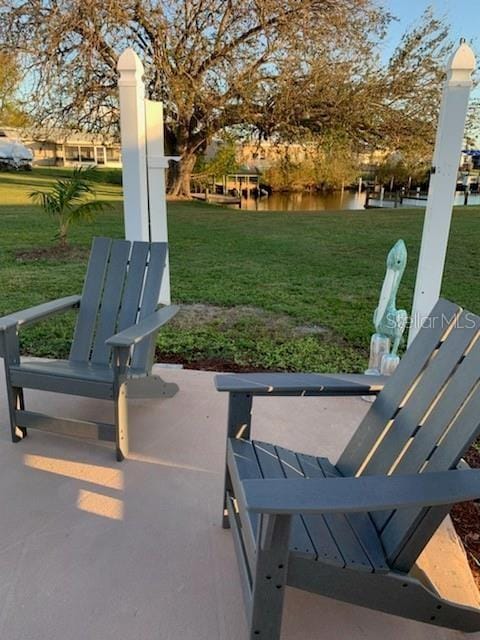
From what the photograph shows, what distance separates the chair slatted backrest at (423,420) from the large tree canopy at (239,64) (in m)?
9.97

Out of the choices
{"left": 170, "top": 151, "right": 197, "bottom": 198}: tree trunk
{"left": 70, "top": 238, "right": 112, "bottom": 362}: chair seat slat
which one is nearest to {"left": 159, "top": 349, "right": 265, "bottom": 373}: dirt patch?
{"left": 70, "top": 238, "right": 112, "bottom": 362}: chair seat slat

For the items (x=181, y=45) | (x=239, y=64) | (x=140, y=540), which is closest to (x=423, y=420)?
(x=140, y=540)

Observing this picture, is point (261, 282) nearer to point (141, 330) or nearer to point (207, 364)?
point (207, 364)

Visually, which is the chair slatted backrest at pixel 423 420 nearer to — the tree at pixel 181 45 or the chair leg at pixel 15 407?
the chair leg at pixel 15 407

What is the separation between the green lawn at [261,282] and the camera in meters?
3.58

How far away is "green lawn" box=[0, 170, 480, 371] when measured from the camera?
358cm

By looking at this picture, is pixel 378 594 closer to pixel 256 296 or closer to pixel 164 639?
pixel 164 639

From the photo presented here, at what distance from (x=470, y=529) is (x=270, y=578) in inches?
43.3

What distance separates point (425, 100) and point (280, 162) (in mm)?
4627

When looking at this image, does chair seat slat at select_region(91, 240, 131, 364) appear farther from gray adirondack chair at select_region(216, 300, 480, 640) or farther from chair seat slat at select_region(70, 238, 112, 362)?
gray adirondack chair at select_region(216, 300, 480, 640)

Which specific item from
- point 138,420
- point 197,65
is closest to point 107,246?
point 138,420

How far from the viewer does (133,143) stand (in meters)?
3.38

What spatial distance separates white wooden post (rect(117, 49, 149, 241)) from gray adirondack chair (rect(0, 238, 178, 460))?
2.48ft

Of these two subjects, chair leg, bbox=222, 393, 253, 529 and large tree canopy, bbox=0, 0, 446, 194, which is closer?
chair leg, bbox=222, 393, 253, 529
